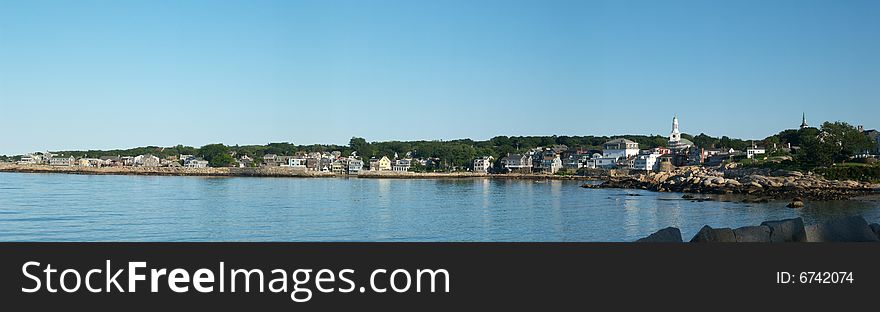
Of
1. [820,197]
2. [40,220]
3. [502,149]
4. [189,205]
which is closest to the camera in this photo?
[40,220]

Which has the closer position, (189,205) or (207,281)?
(207,281)

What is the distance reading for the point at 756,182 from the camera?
49.5 meters

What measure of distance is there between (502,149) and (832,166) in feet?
241

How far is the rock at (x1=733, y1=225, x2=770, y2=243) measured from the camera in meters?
14.7

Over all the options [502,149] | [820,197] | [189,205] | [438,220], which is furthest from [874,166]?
[502,149]

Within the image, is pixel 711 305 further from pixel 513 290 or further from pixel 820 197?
pixel 820 197

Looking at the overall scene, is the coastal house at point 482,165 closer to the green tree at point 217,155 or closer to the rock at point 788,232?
the green tree at point 217,155

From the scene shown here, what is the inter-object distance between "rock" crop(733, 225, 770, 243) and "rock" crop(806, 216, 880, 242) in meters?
0.89

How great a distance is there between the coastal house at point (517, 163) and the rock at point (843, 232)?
87.3 m

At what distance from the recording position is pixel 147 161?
128m

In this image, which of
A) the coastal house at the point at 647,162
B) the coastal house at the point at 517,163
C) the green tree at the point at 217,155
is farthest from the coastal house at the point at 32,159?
the coastal house at the point at 647,162

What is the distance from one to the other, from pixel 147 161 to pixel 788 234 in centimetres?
12594

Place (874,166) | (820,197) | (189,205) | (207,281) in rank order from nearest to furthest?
(207,281)
(189,205)
(820,197)
(874,166)

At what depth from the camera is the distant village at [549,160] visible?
92625 millimetres
